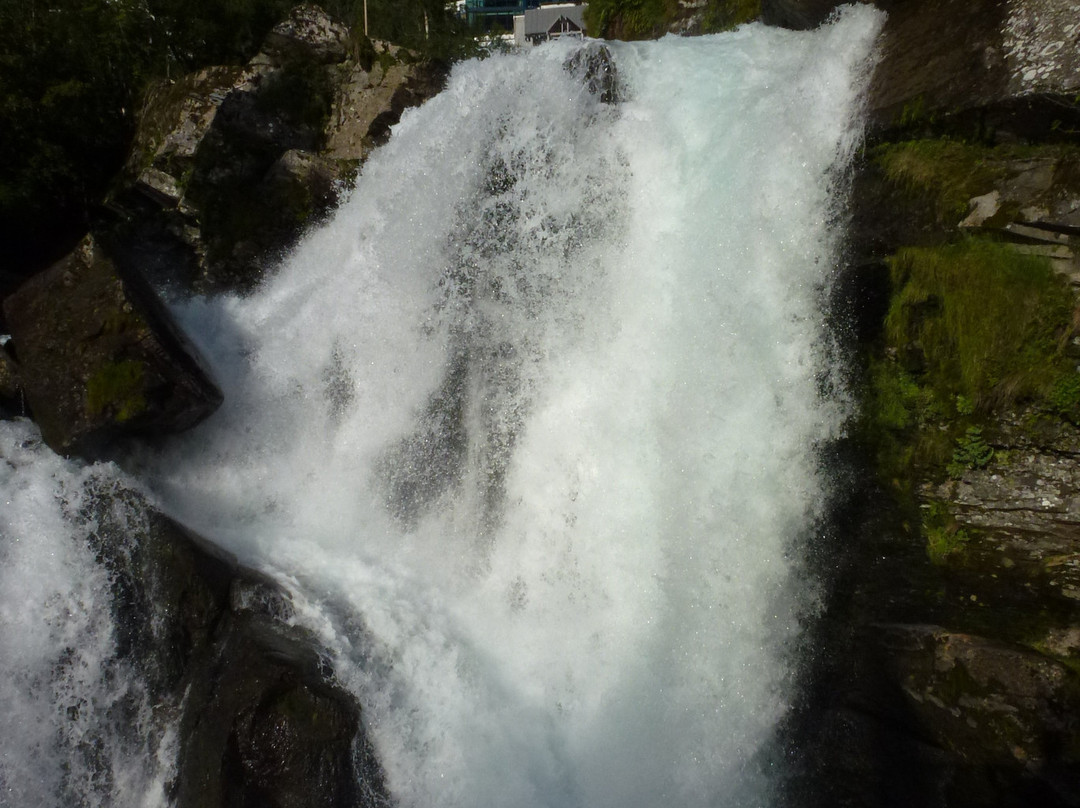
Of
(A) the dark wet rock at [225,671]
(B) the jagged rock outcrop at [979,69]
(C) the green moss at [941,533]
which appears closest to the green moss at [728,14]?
(B) the jagged rock outcrop at [979,69]

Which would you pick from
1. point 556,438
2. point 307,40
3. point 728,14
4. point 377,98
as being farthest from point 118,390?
point 728,14

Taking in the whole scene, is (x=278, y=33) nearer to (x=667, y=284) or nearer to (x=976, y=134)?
(x=667, y=284)

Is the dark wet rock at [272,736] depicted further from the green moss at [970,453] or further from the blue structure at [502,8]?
the blue structure at [502,8]

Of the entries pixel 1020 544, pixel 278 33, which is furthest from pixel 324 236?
pixel 1020 544

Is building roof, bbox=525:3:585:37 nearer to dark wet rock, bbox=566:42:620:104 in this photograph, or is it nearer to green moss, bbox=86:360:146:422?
dark wet rock, bbox=566:42:620:104

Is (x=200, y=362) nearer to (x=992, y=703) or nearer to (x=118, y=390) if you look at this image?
(x=118, y=390)

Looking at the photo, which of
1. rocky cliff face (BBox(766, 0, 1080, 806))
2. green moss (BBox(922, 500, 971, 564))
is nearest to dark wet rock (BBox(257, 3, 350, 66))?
rocky cliff face (BBox(766, 0, 1080, 806))
